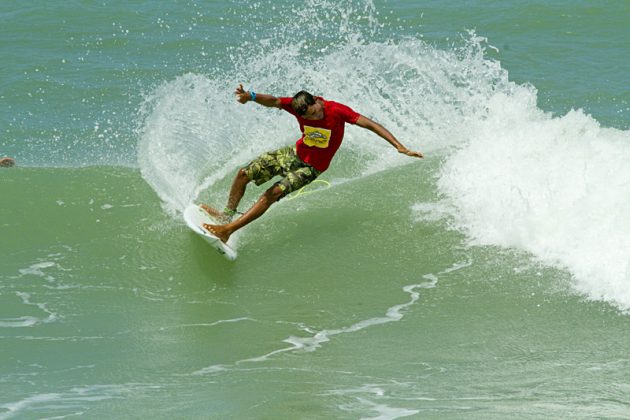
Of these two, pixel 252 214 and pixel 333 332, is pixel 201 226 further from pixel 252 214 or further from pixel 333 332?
pixel 333 332

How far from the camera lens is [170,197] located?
1071cm

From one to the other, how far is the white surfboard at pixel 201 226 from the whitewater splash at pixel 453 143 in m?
0.95

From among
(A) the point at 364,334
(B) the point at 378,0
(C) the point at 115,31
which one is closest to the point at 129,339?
(A) the point at 364,334

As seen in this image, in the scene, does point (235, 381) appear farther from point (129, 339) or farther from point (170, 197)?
point (170, 197)

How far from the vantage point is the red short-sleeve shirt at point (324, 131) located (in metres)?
9.14

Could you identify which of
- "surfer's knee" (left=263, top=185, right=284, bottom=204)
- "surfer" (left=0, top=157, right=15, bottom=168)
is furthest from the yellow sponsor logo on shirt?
"surfer" (left=0, top=157, right=15, bottom=168)

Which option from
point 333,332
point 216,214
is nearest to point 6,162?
point 216,214

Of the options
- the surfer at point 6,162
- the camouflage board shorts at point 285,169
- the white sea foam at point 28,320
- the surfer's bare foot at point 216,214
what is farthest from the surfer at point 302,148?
the surfer at point 6,162

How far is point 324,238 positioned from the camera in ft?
32.6

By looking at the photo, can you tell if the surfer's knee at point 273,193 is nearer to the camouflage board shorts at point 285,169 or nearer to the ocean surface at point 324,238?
the camouflage board shorts at point 285,169

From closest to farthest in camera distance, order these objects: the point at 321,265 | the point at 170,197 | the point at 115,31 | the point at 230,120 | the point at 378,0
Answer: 1. the point at 321,265
2. the point at 170,197
3. the point at 230,120
4. the point at 115,31
5. the point at 378,0

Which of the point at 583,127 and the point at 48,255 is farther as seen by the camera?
the point at 583,127

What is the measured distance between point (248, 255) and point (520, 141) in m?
3.53

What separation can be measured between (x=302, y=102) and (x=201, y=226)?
1.50m
